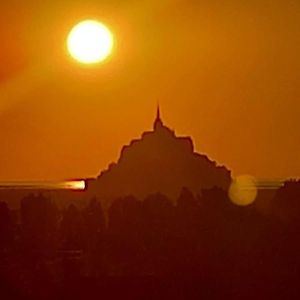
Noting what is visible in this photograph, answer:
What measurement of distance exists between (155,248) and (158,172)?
193 mm

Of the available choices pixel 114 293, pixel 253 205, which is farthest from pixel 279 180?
pixel 114 293

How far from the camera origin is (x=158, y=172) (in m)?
6.41

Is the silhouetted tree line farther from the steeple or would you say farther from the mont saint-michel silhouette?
the steeple

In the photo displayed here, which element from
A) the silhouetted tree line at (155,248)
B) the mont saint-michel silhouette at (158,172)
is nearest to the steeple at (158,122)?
the mont saint-michel silhouette at (158,172)

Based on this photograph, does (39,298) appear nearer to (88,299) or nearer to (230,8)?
(88,299)

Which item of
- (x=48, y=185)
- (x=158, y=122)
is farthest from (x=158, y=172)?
(x=48, y=185)

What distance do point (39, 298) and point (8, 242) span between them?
16 centimetres

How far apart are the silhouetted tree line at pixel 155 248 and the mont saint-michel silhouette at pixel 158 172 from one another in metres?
0.02

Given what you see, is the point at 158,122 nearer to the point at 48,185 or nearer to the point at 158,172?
the point at 158,172

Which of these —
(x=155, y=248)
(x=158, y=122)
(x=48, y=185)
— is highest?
(x=158, y=122)

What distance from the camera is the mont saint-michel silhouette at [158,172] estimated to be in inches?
251

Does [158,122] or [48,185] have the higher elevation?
[158,122]

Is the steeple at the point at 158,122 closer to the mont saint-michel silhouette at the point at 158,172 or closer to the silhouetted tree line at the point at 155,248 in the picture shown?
the mont saint-michel silhouette at the point at 158,172

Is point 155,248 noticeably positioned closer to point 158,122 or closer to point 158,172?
point 158,172
